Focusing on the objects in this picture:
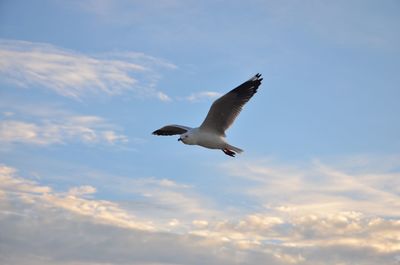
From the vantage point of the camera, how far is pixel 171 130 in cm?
2558

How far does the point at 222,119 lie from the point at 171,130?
461 centimetres

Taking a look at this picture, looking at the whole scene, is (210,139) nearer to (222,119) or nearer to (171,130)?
(222,119)

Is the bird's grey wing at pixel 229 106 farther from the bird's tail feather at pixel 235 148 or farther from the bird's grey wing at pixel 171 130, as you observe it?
the bird's grey wing at pixel 171 130

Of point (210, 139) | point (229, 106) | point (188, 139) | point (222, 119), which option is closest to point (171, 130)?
point (188, 139)

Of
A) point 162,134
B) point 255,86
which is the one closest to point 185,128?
point 162,134

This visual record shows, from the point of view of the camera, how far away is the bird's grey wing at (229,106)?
20808 mm

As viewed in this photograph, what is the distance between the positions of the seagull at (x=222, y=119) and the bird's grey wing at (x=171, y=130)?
2.39 m

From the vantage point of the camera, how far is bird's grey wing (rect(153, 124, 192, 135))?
81.1 feet

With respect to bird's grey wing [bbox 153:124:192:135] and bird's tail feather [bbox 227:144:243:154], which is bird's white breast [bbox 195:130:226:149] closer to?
bird's tail feather [bbox 227:144:243:154]

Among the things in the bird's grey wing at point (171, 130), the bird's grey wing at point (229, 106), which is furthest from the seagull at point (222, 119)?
the bird's grey wing at point (171, 130)

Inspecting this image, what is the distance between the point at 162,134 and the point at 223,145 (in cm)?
515

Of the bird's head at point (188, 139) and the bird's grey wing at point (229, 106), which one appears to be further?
the bird's head at point (188, 139)

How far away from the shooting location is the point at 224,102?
819 inches

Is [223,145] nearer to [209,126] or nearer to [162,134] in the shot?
[209,126]
